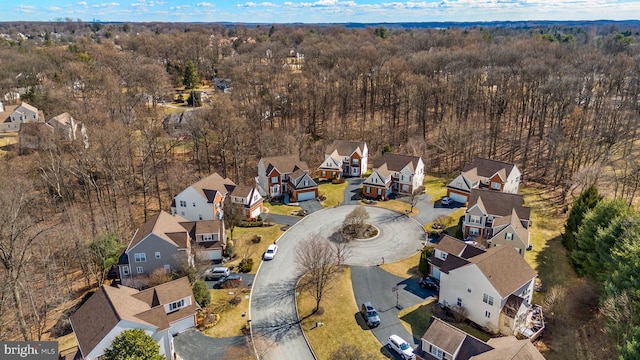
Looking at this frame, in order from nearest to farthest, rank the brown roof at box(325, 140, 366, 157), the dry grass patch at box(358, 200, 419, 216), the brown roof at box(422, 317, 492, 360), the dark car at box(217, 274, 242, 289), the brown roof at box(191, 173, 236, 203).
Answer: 1. the brown roof at box(422, 317, 492, 360)
2. the dark car at box(217, 274, 242, 289)
3. the brown roof at box(191, 173, 236, 203)
4. the dry grass patch at box(358, 200, 419, 216)
5. the brown roof at box(325, 140, 366, 157)

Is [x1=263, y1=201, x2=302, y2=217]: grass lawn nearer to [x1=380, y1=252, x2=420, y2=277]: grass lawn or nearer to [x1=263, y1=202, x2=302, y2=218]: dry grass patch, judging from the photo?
[x1=263, y1=202, x2=302, y2=218]: dry grass patch

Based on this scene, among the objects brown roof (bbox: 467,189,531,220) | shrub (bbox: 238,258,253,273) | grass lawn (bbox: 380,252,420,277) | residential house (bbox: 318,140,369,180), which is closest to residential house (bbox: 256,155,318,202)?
residential house (bbox: 318,140,369,180)

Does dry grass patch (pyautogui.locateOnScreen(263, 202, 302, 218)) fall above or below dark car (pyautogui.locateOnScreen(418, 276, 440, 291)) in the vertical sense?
above

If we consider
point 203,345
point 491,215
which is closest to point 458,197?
point 491,215

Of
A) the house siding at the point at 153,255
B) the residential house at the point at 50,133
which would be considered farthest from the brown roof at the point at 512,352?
the residential house at the point at 50,133

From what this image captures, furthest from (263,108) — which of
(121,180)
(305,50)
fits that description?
(305,50)

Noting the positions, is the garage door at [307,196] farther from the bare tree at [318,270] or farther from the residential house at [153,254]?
the residential house at [153,254]

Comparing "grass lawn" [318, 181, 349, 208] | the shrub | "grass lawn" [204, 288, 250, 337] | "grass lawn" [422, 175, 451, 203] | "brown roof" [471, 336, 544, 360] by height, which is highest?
"brown roof" [471, 336, 544, 360]
